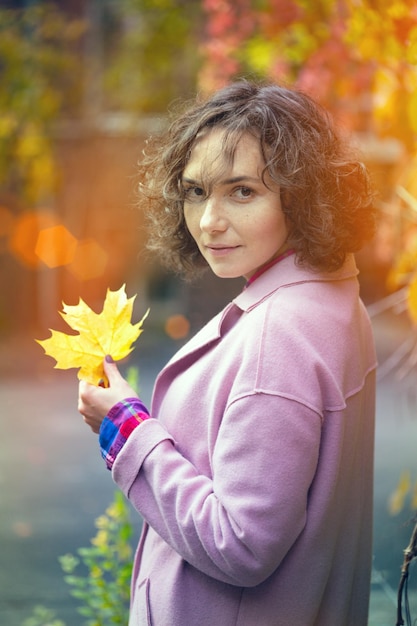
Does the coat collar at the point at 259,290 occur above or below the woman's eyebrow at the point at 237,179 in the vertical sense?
below

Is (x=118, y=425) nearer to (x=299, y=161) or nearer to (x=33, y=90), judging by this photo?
(x=299, y=161)

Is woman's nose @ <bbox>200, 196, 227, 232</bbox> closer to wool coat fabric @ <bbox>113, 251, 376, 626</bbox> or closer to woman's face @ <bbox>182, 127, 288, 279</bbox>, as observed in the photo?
woman's face @ <bbox>182, 127, 288, 279</bbox>

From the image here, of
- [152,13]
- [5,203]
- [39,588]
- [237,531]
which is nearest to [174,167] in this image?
[237,531]

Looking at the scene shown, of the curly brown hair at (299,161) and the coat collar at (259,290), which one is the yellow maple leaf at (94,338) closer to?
the coat collar at (259,290)

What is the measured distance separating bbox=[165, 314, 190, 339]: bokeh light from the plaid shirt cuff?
1018 centimetres

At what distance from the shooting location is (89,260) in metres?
11.7

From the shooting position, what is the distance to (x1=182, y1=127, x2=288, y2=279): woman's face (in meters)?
1.30

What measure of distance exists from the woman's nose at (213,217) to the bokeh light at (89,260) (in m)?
10.4

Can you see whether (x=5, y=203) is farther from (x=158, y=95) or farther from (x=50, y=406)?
(x=50, y=406)

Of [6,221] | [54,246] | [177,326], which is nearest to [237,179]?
[6,221]

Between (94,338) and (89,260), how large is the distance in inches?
408

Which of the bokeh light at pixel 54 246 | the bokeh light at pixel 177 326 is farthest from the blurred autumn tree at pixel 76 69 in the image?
the bokeh light at pixel 177 326

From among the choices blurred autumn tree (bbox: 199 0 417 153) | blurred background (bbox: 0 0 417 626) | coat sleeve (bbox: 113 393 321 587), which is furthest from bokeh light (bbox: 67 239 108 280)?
coat sleeve (bbox: 113 393 321 587)

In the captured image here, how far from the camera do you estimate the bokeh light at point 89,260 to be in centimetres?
1156
